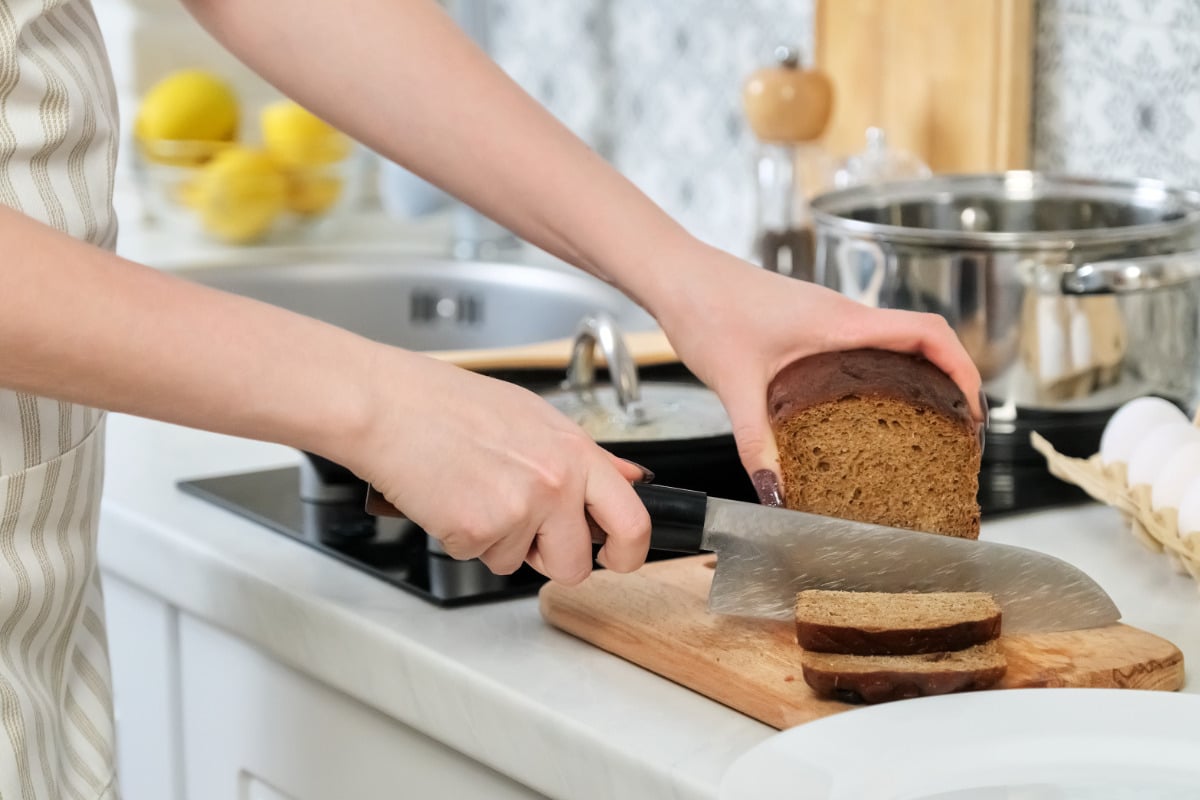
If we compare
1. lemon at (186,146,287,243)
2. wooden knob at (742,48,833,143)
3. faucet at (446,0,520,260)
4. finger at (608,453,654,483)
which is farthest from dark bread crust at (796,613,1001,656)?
lemon at (186,146,287,243)

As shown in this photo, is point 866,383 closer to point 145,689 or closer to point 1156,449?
point 1156,449

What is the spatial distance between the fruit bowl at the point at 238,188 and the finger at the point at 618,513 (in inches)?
51.0

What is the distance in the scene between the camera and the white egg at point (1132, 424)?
103cm

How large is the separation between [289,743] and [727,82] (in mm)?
1114

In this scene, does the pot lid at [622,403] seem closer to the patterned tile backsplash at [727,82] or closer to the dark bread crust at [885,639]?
the dark bread crust at [885,639]

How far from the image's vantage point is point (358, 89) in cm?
95

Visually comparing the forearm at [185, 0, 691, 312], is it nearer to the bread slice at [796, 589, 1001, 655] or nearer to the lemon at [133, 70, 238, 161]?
the bread slice at [796, 589, 1001, 655]

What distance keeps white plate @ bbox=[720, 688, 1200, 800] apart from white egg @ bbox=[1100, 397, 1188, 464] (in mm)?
329

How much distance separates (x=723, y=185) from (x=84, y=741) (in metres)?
1.23

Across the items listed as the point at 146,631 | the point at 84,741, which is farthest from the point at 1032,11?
the point at 84,741

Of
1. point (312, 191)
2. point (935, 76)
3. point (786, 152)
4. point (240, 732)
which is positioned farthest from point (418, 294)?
point (240, 732)

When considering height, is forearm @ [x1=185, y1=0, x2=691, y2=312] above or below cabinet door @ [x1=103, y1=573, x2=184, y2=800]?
above

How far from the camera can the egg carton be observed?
92 cm

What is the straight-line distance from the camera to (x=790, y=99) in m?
1.53
